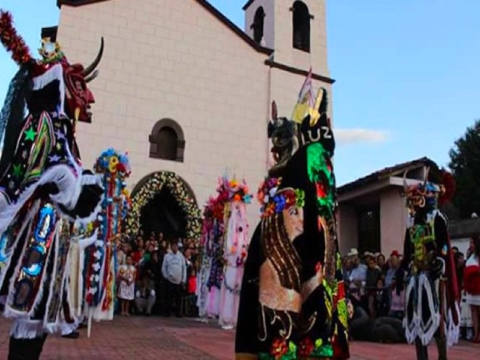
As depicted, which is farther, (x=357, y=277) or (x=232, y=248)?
(x=357, y=277)

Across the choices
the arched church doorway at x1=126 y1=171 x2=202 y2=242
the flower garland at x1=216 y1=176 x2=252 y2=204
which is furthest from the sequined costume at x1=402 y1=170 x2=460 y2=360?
the arched church doorway at x1=126 y1=171 x2=202 y2=242

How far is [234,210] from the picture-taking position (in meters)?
10.6

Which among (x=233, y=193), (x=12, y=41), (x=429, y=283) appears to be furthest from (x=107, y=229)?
(x=12, y=41)

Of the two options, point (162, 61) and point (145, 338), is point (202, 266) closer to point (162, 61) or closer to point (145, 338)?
point (145, 338)

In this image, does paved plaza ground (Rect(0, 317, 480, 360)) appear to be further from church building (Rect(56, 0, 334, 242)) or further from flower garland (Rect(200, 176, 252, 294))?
church building (Rect(56, 0, 334, 242))

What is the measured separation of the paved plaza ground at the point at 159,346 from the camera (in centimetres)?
594

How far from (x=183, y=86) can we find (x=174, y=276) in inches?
277

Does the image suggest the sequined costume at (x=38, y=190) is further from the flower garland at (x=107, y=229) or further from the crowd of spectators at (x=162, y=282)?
the crowd of spectators at (x=162, y=282)

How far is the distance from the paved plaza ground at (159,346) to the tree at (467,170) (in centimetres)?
1691

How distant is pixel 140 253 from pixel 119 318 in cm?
245

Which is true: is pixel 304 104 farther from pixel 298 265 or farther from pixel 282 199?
pixel 298 265

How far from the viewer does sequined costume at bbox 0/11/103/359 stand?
2.92 metres

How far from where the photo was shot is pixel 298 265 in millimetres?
2758

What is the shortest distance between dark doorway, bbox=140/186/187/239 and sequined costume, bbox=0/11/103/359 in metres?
12.5
